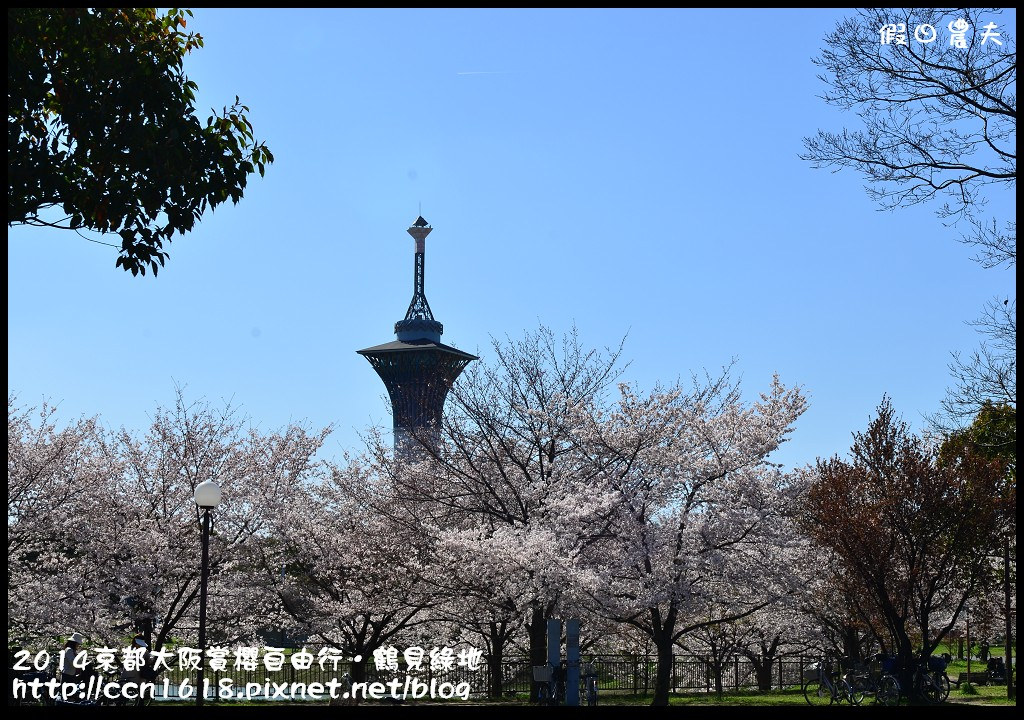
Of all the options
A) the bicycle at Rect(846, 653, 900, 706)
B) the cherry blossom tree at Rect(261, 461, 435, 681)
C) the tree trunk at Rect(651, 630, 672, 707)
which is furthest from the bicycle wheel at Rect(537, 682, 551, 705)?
the bicycle at Rect(846, 653, 900, 706)

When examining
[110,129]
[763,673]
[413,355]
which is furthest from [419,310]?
[110,129]

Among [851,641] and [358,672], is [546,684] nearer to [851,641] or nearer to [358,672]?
[358,672]

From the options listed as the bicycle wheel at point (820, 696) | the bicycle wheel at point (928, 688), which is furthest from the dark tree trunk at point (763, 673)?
the bicycle wheel at point (928, 688)

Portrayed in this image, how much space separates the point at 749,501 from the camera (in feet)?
94.4

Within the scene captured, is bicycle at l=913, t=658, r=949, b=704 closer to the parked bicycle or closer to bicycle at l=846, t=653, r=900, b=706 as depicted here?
bicycle at l=846, t=653, r=900, b=706

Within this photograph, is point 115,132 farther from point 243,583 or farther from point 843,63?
point 243,583

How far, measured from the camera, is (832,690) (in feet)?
91.6

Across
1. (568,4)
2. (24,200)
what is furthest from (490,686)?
(568,4)

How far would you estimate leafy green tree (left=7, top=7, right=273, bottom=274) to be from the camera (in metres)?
12.7

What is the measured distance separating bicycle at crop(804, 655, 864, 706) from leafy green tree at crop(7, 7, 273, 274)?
68.6ft

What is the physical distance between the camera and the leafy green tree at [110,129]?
1273cm

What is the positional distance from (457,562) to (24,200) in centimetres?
Answer: 1903

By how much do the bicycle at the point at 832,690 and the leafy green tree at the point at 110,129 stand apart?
20908mm

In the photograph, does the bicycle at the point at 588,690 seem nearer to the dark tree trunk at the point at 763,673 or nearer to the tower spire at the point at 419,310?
the dark tree trunk at the point at 763,673
